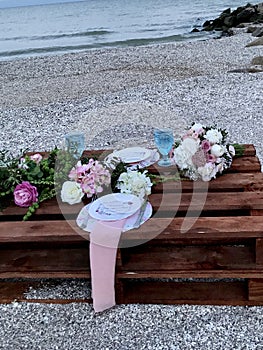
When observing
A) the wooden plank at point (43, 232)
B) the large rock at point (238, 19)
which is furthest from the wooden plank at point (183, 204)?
the large rock at point (238, 19)

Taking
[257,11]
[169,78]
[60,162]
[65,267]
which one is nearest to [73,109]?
[169,78]

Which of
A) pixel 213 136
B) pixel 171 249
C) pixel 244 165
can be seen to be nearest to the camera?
pixel 171 249

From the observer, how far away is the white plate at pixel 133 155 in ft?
8.50

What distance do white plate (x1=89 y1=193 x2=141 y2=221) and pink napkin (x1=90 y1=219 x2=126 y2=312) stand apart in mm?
43

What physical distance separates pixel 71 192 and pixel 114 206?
0.74 ft

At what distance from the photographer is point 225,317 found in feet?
6.61

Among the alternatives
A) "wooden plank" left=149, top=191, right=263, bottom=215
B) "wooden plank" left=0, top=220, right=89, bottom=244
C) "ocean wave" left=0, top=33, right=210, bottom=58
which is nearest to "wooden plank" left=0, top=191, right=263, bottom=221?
"wooden plank" left=149, top=191, right=263, bottom=215

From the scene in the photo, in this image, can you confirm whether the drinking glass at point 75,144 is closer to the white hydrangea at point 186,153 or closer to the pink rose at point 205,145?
the white hydrangea at point 186,153

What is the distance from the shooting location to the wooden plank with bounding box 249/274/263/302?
2.00 metres

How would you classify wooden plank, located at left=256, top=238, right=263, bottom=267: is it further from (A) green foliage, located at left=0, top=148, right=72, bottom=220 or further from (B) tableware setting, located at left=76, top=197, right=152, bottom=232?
(A) green foliage, located at left=0, top=148, right=72, bottom=220

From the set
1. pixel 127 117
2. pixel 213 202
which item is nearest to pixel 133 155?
pixel 213 202

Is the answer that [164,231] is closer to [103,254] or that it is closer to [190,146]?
[103,254]

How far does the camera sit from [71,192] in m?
2.20

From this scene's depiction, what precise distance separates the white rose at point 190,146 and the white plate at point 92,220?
419mm
